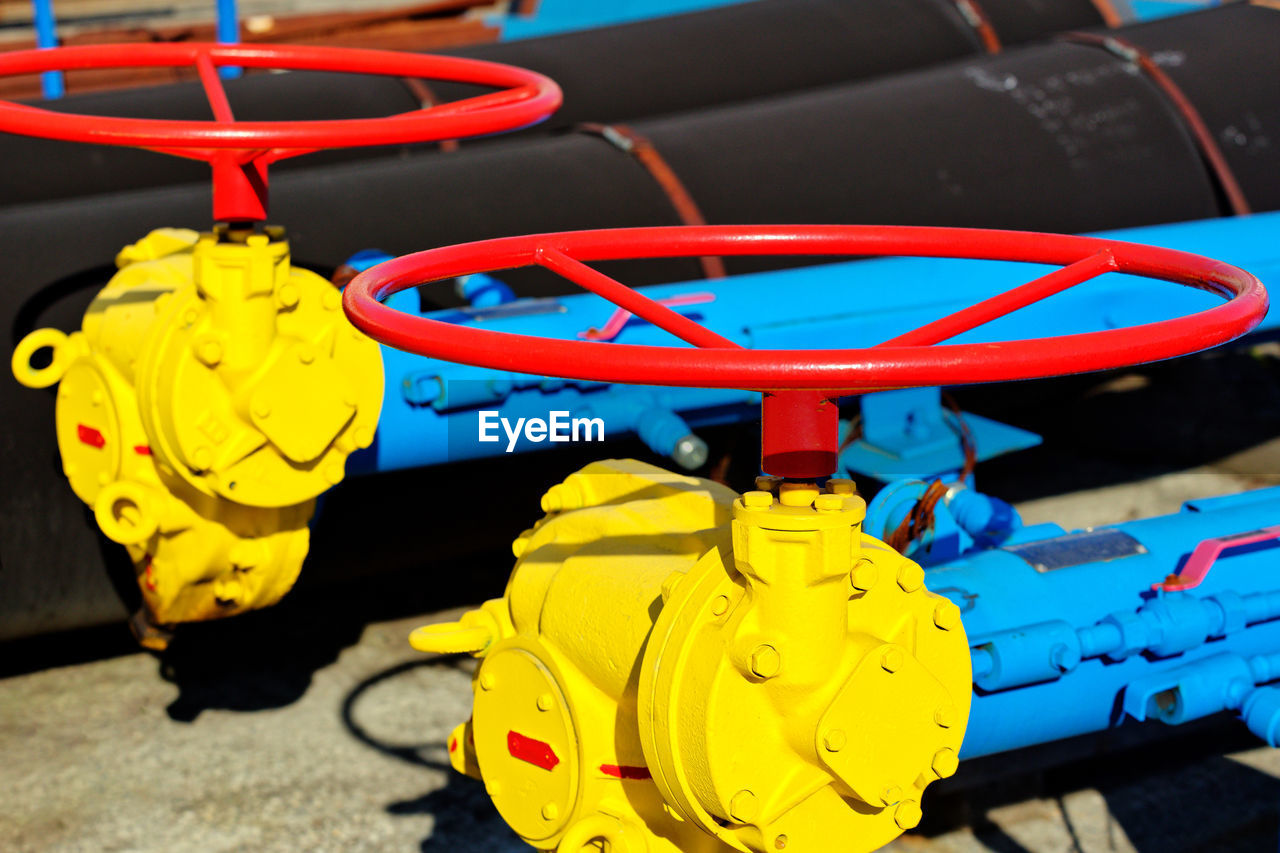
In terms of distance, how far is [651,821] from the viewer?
1.46m

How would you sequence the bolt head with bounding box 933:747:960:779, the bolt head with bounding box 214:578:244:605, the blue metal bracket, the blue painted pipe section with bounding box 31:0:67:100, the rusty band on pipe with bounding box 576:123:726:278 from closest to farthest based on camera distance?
the bolt head with bounding box 933:747:960:779 < the bolt head with bounding box 214:578:244:605 < the blue metal bracket < the rusty band on pipe with bounding box 576:123:726:278 < the blue painted pipe section with bounding box 31:0:67:100

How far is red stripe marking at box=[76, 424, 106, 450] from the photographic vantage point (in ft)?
7.07

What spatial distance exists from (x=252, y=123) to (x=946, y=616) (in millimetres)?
957

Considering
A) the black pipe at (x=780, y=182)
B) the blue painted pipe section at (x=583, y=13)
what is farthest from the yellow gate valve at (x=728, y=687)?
the blue painted pipe section at (x=583, y=13)

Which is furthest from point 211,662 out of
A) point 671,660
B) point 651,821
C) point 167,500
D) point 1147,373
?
point 1147,373

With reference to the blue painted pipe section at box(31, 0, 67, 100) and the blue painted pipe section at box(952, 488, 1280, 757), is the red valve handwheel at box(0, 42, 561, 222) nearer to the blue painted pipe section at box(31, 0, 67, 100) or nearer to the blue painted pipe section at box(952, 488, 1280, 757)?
the blue painted pipe section at box(952, 488, 1280, 757)

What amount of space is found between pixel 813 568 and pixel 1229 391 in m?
3.11

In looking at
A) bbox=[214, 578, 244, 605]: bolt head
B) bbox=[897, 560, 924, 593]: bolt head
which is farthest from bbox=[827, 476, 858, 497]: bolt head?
bbox=[214, 578, 244, 605]: bolt head

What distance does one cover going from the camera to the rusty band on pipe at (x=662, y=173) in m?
2.76

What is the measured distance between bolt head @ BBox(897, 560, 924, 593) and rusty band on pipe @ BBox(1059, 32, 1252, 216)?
217 cm

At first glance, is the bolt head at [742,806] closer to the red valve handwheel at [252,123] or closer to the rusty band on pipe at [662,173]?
the red valve handwheel at [252,123]

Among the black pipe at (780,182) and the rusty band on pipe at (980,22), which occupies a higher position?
the rusty band on pipe at (980,22)

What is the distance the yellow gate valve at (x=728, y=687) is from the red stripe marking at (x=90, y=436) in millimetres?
878

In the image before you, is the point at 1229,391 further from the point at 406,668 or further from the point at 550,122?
the point at 406,668
